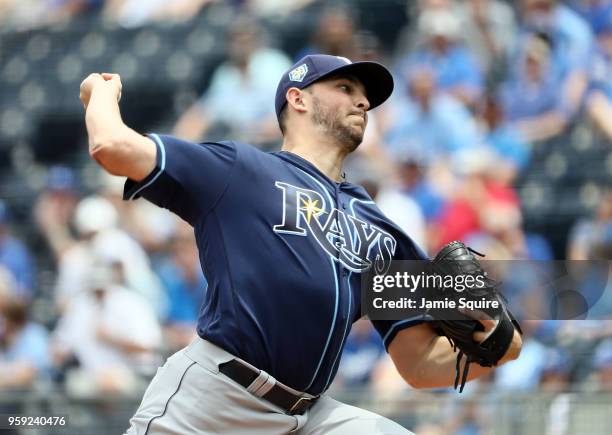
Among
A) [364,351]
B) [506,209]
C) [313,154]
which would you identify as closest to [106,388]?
[364,351]

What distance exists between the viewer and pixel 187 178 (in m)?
3.52

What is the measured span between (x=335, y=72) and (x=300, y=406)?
1.20 m

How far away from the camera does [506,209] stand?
7.75m

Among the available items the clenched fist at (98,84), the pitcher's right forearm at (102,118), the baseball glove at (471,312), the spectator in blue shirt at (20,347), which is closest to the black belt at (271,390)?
the baseball glove at (471,312)

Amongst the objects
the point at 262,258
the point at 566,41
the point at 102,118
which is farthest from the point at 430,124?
the point at 102,118

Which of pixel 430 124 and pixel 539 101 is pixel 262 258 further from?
pixel 539 101

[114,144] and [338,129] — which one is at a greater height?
[338,129]

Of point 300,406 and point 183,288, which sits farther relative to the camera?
point 183,288

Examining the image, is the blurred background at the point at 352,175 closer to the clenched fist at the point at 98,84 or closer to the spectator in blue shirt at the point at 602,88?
the spectator in blue shirt at the point at 602,88

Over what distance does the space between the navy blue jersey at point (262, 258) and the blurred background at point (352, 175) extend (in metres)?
2.38

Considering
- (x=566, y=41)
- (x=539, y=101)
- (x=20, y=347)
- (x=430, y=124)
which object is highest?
(x=566, y=41)

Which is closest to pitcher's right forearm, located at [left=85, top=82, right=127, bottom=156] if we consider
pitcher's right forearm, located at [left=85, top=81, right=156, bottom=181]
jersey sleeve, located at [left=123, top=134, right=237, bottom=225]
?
pitcher's right forearm, located at [left=85, top=81, right=156, bottom=181]

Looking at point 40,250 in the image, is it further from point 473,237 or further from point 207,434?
point 207,434

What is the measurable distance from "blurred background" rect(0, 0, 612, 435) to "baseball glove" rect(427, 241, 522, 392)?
2.03 meters
